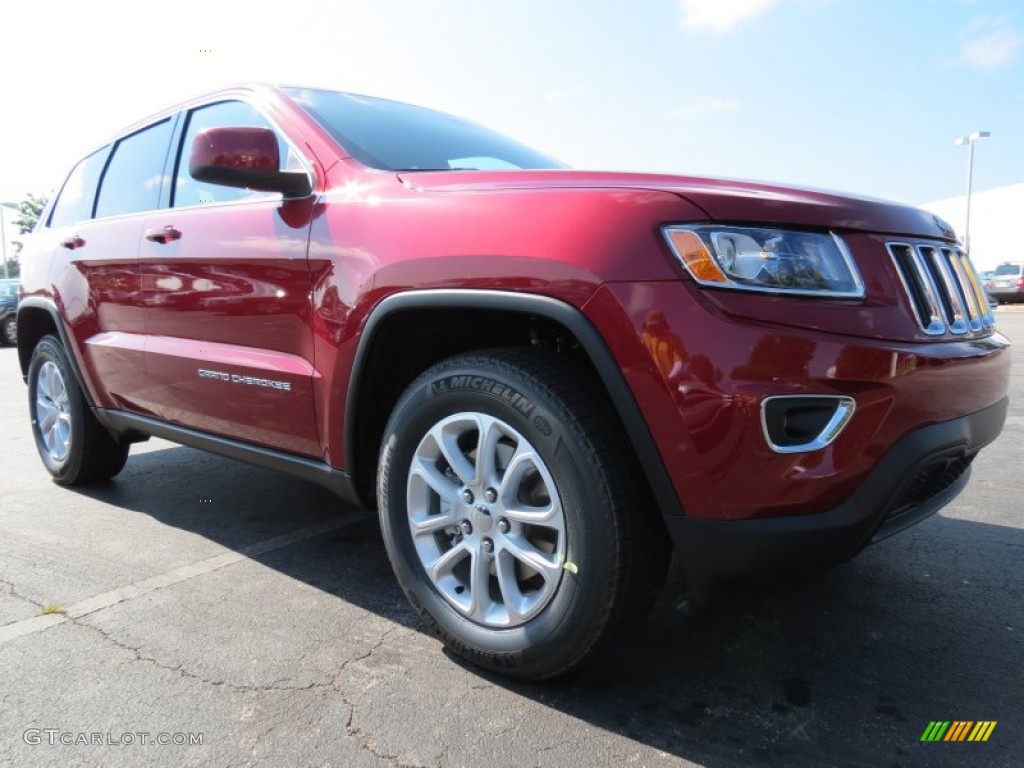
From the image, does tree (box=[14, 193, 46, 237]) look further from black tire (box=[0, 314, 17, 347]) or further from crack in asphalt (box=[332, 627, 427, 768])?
crack in asphalt (box=[332, 627, 427, 768])

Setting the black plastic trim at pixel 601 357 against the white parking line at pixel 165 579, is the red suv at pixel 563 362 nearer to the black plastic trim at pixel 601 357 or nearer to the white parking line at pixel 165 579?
the black plastic trim at pixel 601 357

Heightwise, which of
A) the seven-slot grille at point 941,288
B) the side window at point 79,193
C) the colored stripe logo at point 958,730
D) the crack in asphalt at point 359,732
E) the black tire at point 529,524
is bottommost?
the crack in asphalt at point 359,732

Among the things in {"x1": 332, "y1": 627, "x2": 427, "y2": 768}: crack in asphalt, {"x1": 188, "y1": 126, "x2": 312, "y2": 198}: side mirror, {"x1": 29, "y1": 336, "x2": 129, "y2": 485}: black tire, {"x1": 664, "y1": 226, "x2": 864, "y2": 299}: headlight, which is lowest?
{"x1": 29, "y1": 336, "x2": 129, "y2": 485}: black tire

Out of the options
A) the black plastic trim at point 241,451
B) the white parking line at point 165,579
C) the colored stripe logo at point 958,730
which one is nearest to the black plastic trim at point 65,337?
the black plastic trim at point 241,451

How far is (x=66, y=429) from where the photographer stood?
4.07m

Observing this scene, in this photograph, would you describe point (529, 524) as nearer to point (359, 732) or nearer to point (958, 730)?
point (359, 732)

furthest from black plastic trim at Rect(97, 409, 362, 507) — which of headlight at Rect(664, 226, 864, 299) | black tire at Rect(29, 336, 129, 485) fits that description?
headlight at Rect(664, 226, 864, 299)

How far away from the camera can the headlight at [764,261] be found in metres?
1.67

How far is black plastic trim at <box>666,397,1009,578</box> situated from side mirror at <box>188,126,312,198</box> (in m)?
1.68

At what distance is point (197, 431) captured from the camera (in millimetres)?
3041

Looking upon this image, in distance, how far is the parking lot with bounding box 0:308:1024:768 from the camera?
178cm

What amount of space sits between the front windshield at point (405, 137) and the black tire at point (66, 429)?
6.76ft

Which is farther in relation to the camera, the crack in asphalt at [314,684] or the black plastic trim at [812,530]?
the crack in asphalt at [314,684]

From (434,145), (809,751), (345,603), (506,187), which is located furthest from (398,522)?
(434,145)
